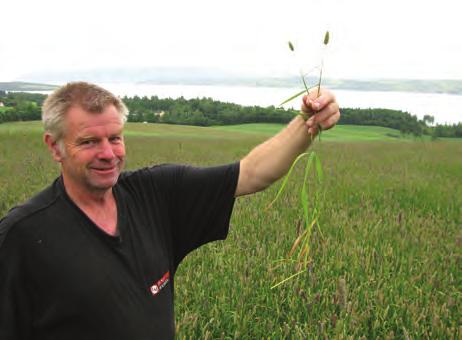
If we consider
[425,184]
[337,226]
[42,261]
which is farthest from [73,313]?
[425,184]

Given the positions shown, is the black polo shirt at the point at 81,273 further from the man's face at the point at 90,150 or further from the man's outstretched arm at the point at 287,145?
the man's outstretched arm at the point at 287,145

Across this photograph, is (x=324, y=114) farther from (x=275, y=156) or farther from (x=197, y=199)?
(x=197, y=199)

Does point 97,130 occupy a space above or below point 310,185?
above

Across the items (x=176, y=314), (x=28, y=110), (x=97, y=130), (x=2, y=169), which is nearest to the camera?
(x=97, y=130)

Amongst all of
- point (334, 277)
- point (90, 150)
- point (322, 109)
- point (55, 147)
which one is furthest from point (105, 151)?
point (334, 277)

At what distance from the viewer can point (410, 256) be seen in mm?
3584

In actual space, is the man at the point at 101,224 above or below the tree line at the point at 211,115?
above

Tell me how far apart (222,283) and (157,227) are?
3.67ft

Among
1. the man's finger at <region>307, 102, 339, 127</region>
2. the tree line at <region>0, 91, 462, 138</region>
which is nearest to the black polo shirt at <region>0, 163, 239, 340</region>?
the man's finger at <region>307, 102, 339, 127</region>

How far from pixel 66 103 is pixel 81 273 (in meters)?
0.69

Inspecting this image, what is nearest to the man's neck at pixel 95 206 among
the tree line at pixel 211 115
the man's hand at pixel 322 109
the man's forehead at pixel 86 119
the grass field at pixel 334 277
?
the man's forehead at pixel 86 119

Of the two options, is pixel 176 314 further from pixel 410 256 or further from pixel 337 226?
pixel 337 226

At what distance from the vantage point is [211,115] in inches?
→ 1628

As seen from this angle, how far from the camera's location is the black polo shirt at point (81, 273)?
1.63 m
